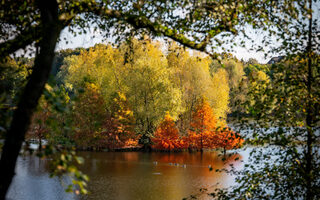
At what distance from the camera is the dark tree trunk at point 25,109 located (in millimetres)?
3064

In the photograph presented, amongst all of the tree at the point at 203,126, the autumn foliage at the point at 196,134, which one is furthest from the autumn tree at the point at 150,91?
the tree at the point at 203,126

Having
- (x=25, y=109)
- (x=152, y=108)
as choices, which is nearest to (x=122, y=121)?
(x=152, y=108)

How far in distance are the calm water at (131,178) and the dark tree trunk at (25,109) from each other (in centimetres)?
1241

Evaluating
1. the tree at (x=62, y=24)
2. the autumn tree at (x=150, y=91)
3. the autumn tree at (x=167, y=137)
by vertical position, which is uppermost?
the autumn tree at (x=150, y=91)

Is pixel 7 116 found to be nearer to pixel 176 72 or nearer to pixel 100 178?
pixel 100 178

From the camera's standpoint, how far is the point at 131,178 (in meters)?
20.3

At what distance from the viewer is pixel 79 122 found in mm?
30766

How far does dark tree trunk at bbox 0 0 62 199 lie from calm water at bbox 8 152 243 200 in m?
12.4

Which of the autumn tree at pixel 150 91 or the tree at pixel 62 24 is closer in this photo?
the tree at pixel 62 24

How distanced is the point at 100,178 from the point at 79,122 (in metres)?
11.4

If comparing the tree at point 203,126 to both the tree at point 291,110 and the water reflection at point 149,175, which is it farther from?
the tree at point 291,110

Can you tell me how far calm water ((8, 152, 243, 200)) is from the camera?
16625 mm

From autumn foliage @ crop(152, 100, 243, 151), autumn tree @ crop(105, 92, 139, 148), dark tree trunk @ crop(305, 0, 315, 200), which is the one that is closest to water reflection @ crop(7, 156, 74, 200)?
autumn tree @ crop(105, 92, 139, 148)

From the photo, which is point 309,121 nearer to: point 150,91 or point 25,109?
point 25,109
